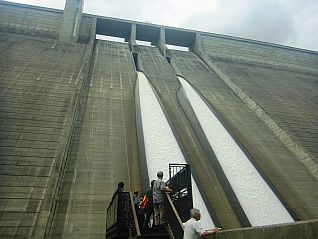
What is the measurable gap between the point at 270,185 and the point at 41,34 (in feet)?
55.5

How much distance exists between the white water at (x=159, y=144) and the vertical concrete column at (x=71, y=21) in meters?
9.43

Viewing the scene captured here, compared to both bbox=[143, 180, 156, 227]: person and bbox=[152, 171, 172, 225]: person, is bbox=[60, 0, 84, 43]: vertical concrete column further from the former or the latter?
bbox=[152, 171, 172, 225]: person

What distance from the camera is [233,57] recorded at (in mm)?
23188

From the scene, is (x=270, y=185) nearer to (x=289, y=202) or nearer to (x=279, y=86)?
(x=289, y=202)

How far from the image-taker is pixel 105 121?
38.0 feet

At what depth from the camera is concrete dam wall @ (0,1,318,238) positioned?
25.6 feet

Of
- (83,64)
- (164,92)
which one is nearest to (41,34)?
(83,64)

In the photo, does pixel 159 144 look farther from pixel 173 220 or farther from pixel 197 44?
pixel 197 44

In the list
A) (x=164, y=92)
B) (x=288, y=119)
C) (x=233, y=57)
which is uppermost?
(x=233, y=57)

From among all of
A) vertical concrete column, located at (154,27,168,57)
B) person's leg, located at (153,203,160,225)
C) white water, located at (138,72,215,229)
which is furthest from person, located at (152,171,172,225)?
vertical concrete column, located at (154,27,168,57)

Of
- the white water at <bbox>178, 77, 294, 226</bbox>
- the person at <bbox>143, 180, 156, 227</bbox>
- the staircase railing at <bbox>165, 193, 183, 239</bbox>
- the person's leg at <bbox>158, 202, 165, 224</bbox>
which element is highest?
the white water at <bbox>178, 77, 294, 226</bbox>

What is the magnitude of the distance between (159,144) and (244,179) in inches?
113

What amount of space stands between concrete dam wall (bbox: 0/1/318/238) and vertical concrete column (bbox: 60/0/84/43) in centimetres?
7

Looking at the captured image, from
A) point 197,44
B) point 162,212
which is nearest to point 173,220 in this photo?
point 162,212
